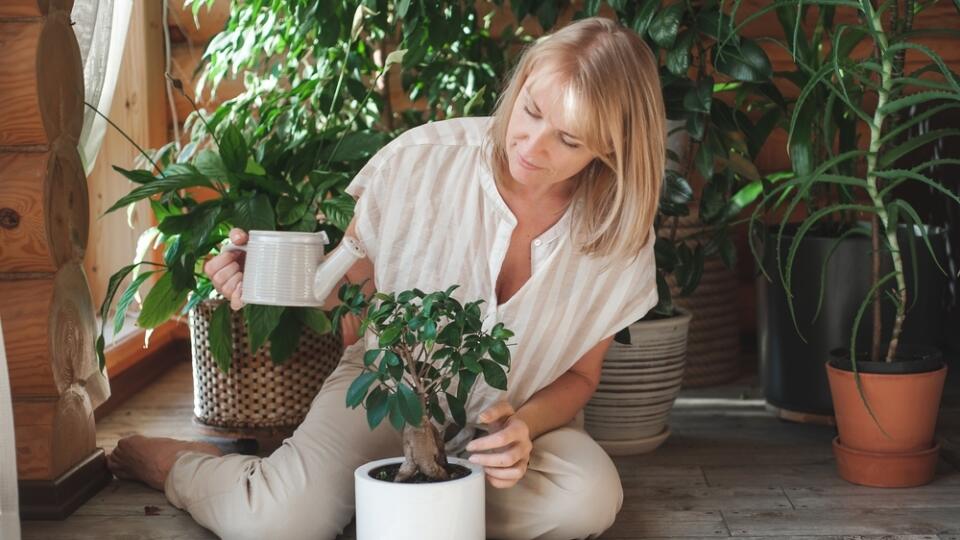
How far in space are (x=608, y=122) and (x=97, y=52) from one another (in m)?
1.03

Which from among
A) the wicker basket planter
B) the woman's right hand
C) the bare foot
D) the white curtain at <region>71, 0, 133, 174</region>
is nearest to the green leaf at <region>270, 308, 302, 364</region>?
the wicker basket planter

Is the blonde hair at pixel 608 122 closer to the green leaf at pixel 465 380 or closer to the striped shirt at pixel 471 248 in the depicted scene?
the striped shirt at pixel 471 248

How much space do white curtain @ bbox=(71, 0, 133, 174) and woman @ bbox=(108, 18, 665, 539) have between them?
0.59 metres

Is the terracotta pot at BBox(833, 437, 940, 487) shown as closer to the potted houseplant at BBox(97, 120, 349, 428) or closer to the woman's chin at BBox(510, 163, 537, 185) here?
the woman's chin at BBox(510, 163, 537, 185)

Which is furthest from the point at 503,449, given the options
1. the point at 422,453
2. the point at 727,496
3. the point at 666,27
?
the point at 666,27

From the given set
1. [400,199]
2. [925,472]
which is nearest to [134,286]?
[400,199]

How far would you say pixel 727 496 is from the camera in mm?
2150

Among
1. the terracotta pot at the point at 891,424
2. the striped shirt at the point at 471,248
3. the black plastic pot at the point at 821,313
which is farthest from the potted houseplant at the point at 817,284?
the striped shirt at the point at 471,248

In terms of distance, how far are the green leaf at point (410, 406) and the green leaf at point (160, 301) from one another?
2.88 feet

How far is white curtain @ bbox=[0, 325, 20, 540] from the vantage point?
60.9 inches

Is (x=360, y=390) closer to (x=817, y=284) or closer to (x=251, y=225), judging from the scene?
(x=251, y=225)

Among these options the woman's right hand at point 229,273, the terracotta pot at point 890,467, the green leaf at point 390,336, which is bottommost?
the terracotta pot at point 890,467

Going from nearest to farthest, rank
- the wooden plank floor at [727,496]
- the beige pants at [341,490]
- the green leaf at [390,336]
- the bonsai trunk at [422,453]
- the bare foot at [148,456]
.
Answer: the green leaf at [390,336] → the bonsai trunk at [422,453] → the beige pants at [341,490] → the wooden plank floor at [727,496] → the bare foot at [148,456]

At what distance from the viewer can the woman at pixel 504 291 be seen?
1844mm
